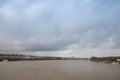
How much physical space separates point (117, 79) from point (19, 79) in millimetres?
13854

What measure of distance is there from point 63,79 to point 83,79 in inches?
111

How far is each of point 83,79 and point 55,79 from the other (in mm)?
3930

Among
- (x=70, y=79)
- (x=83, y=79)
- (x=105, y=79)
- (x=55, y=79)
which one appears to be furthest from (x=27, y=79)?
(x=105, y=79)

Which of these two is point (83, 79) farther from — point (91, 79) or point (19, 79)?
point (19, 79)

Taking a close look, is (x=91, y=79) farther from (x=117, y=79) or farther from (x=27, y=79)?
(x=27, y=79)

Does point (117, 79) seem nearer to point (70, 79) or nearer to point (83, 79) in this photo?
point (83, 79)

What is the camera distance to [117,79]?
25297 mm

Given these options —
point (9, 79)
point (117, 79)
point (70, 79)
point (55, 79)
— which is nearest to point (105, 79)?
point (117, 79)

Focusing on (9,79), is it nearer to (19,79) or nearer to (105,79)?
(19,79)

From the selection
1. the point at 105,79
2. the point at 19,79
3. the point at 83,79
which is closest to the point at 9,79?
the point at 19,79

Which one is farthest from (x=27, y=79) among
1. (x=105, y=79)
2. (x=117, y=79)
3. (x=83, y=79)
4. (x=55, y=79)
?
(x=117, y=79)

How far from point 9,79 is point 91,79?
37.1 ft

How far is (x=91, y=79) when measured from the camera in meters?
24.8

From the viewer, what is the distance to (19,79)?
25.1 meters
